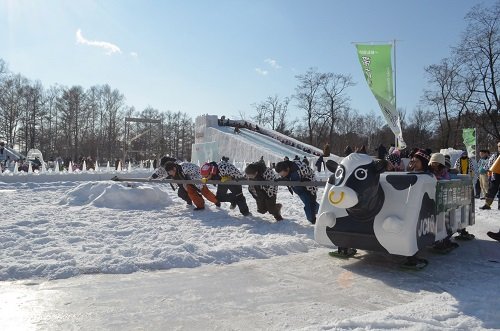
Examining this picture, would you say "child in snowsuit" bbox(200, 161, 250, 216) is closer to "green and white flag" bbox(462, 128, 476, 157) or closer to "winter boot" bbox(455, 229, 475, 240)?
"winter boot" bbox(455, 229, 475, 240)

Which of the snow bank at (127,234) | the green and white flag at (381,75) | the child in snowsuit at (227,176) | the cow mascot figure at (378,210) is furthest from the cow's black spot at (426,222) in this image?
the green and white flag at (381,75)

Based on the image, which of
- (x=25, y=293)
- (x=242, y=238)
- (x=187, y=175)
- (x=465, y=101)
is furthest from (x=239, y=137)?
(x=25, y=293)

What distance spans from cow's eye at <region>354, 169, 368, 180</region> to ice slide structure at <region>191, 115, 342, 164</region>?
94.9 ft

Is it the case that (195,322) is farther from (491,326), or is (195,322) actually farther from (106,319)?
(491,326)

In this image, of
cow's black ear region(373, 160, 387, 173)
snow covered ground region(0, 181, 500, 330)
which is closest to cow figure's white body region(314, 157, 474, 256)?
cow's black ear region(373, 160, 387, 173)

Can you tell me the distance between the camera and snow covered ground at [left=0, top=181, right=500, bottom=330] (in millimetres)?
3363

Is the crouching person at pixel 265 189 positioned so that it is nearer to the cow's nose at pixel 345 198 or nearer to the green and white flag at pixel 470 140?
the cow's nose at pixel 345 198

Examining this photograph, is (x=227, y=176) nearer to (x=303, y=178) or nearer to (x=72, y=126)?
(x=303, y=178)

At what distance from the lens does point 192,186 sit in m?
9.92

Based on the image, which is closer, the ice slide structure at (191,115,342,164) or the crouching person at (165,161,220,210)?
the crouching person at (165,161,220,210)

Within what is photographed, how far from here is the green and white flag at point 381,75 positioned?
14.5m

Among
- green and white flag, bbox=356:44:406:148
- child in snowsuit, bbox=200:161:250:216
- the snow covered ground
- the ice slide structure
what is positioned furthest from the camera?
the ice slide structure

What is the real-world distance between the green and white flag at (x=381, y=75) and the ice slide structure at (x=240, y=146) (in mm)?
18948

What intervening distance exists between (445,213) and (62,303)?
478 cm
